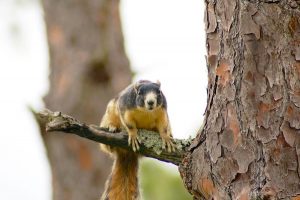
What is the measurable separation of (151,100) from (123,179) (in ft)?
1.48

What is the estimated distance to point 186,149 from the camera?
140 inches

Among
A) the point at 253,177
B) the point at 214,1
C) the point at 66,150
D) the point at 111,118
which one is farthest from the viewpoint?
the point at 66,150

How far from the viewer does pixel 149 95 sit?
159 inches

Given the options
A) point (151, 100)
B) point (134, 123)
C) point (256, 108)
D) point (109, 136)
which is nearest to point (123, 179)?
point (134, 123)

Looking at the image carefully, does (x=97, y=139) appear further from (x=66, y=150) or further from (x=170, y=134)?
(x=66, y=150)

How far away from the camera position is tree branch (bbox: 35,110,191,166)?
328cm

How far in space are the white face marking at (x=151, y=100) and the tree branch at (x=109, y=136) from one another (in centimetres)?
15

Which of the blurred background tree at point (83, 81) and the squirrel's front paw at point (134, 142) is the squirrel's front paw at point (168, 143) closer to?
the squirrel's front paw at point (134, 142)

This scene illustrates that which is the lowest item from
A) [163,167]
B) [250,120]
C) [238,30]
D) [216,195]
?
[163,167]

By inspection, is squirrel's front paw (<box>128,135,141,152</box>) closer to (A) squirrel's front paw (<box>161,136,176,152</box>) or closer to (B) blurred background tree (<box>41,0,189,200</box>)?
(A) squirrel's front paw (<box>161,136,176,152</box>)

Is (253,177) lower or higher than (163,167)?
higher

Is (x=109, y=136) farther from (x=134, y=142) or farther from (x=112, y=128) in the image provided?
(x=112, y=128)

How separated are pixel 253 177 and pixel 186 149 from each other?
1.53 ft

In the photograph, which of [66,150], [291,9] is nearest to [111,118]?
[291,9]
